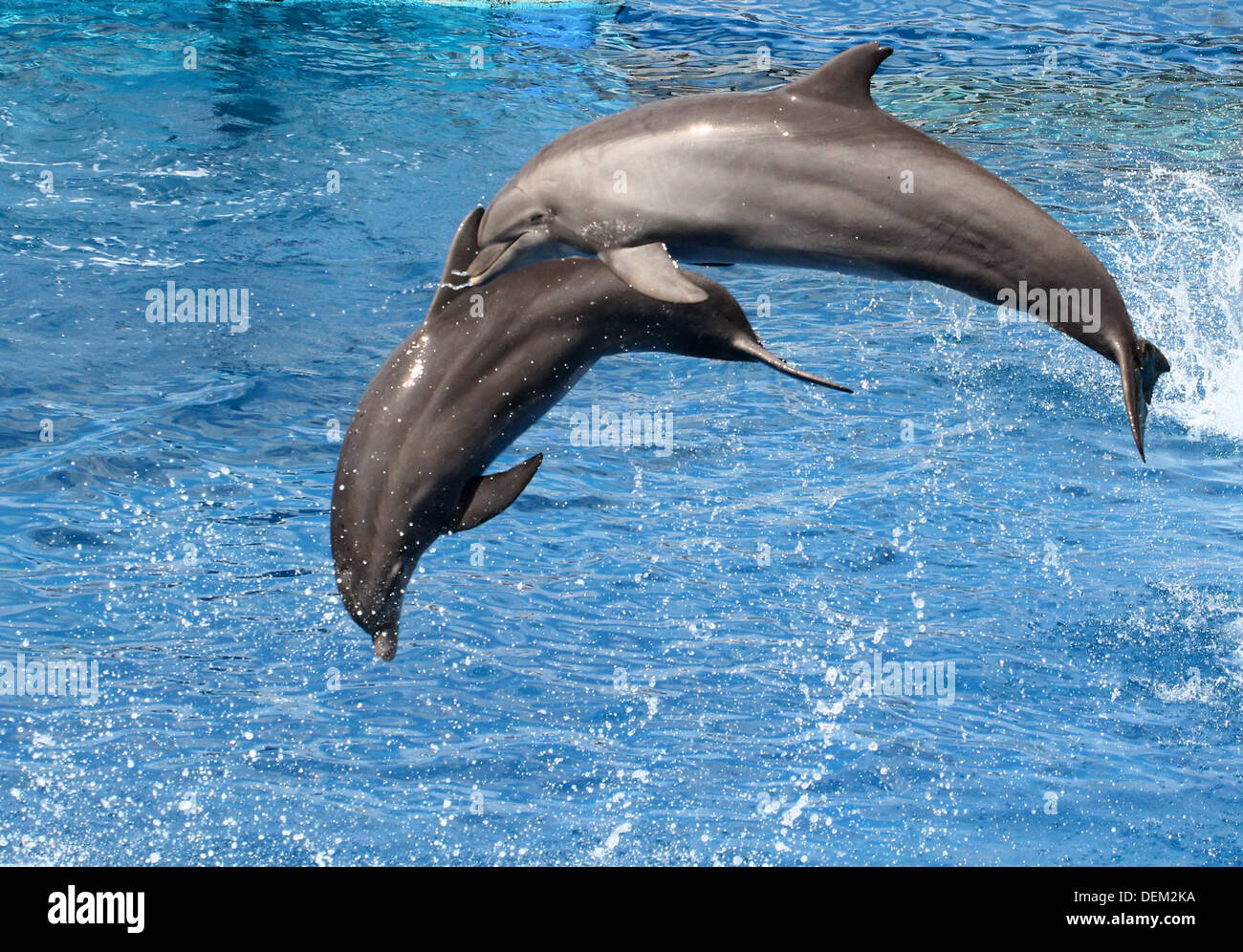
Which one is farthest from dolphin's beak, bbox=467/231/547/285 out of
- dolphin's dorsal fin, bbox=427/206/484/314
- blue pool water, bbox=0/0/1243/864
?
blue pool water, bbox=0/0/1243/864

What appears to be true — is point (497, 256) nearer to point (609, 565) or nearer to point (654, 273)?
point (654, 273)

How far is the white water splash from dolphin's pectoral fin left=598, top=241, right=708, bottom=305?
6.54m

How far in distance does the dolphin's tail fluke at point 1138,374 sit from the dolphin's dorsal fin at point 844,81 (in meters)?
1.24

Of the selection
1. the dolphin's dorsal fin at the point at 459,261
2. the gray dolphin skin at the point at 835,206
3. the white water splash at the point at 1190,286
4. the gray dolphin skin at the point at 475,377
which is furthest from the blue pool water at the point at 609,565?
the gray dolphin skin at the point at 835,206

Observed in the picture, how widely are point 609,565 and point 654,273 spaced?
11.9ft

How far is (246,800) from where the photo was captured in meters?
6.04

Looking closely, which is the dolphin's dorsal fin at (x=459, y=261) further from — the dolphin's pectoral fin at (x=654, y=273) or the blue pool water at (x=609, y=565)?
the blue pool water at (x=609, y=565)

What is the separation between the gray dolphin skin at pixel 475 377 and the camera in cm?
475

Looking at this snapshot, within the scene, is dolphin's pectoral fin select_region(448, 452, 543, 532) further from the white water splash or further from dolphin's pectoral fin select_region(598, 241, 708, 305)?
the white water splash

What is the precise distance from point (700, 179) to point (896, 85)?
45.8 feet

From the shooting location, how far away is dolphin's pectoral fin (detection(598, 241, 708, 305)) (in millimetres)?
4387


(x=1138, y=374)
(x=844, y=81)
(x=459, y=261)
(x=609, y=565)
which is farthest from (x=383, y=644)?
(x=1138, y=374)

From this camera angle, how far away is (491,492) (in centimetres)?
505

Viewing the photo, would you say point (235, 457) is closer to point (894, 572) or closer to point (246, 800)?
point (246, 800)
